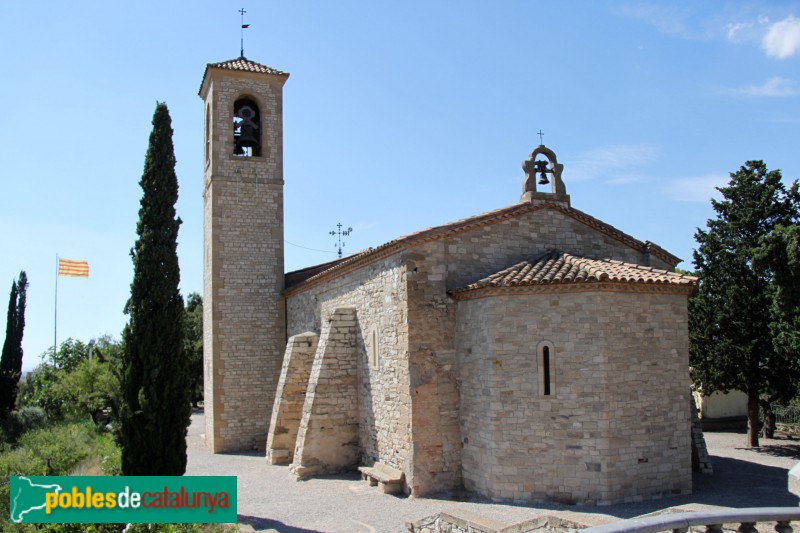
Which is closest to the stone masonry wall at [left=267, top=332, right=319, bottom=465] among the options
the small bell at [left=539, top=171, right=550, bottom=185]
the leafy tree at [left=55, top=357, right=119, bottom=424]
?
the small bell at [left=539, top=171, right=550, bottom=185]

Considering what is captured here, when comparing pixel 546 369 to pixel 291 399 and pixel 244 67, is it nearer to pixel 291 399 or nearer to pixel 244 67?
pixel 291 399

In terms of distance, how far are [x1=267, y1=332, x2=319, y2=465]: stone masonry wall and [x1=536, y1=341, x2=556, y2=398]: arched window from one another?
7.88 m

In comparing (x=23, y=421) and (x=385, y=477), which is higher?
(x=385, y=477)

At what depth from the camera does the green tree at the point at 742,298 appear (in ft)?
62.2

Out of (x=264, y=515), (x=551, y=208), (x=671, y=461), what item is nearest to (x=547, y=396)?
(x=671, y=461)

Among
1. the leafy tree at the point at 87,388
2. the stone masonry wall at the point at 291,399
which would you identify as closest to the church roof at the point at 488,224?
the stone masonry wall at the point at 291,399

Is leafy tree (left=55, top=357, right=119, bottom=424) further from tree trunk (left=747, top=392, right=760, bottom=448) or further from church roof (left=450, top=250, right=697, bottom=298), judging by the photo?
tree trunk (left=747, top=392, right=760, bottom=448)

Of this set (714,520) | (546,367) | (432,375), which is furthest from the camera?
(432,375)

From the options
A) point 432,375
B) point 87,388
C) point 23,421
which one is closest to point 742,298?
point 432,375

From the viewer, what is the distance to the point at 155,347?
479 inches

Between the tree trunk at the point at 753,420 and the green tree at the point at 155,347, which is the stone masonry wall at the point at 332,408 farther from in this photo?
the tree trunk at the point at 753,420

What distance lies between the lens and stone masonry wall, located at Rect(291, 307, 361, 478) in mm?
15469

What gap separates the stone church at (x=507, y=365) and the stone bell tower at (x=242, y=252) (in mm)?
3277

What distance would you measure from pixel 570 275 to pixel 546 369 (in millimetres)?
1873
